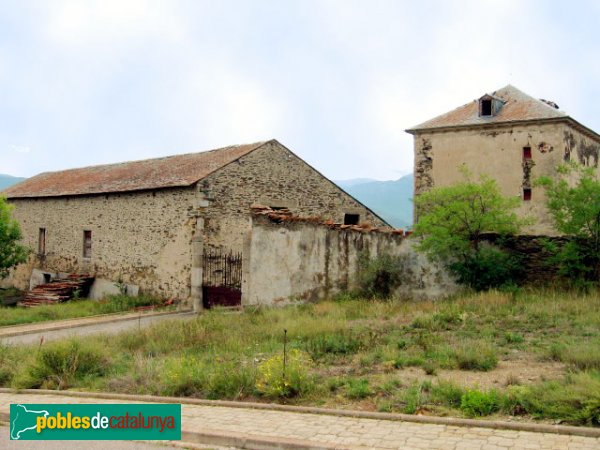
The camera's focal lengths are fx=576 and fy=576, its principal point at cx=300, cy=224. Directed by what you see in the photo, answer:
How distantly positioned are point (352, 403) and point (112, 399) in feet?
11.5

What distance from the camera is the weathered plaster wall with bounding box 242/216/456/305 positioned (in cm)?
1599

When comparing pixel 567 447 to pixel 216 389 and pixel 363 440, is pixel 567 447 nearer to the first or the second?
pixel 363 440

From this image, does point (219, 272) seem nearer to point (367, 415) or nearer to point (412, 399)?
point (412, 399)

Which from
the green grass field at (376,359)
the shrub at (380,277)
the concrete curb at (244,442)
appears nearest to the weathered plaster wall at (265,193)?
the shrub at (380,277)

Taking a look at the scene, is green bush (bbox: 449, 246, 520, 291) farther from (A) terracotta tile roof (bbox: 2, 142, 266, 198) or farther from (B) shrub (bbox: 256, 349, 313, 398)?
(A) terracotta tile roof (bbox: 2, 142, 266, 198)

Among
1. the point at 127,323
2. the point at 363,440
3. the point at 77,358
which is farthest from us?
the point at 127,323

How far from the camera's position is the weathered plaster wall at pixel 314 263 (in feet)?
52.5

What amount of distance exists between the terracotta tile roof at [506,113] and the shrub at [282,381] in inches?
771

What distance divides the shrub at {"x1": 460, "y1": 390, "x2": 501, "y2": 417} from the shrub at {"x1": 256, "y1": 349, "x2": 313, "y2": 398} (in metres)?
2.12

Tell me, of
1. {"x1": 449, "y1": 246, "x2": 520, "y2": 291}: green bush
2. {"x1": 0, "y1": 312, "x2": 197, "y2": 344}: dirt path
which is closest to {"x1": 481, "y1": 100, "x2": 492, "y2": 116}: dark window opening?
{"x1": 449, "y1": 246, "x2": 520, "y2": 291}: green bush

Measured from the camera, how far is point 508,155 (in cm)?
2478

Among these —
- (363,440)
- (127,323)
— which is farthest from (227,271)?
(363,440)

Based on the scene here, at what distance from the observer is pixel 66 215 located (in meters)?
25.6

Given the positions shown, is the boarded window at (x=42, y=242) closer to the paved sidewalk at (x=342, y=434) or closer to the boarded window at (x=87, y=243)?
the boarded window at (x=87, y=243)
